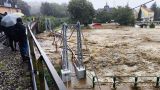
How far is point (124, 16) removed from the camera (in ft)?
174

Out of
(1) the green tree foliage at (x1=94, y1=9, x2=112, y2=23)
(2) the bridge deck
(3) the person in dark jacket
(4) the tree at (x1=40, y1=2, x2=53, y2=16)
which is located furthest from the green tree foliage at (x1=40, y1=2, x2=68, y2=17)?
(2) the bridge deck

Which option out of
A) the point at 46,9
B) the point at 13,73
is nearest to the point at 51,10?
the point at 46,9

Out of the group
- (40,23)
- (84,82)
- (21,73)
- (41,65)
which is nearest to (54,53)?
(84,82)

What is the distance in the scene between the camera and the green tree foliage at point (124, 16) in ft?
Result: 174

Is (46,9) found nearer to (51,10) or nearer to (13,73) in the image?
(51,10)

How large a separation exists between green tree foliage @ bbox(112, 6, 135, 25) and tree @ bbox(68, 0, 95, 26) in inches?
315

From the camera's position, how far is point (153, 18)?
87375 mm

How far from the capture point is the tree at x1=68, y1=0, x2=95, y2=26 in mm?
47812

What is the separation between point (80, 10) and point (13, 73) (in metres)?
43.1

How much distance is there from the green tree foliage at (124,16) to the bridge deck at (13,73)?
156 ft

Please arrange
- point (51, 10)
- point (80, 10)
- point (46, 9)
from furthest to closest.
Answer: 1. point (51, 10)
2. point (46, 9)
3. point (80, 10)

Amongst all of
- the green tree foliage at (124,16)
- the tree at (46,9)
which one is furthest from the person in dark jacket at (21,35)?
the tree at (46,9)

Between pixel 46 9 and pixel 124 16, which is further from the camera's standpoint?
pixel 46 9

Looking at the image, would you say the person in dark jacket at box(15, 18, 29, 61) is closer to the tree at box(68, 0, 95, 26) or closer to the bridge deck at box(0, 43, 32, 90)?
the bridge deck at box(0, 43, 32, 90)
